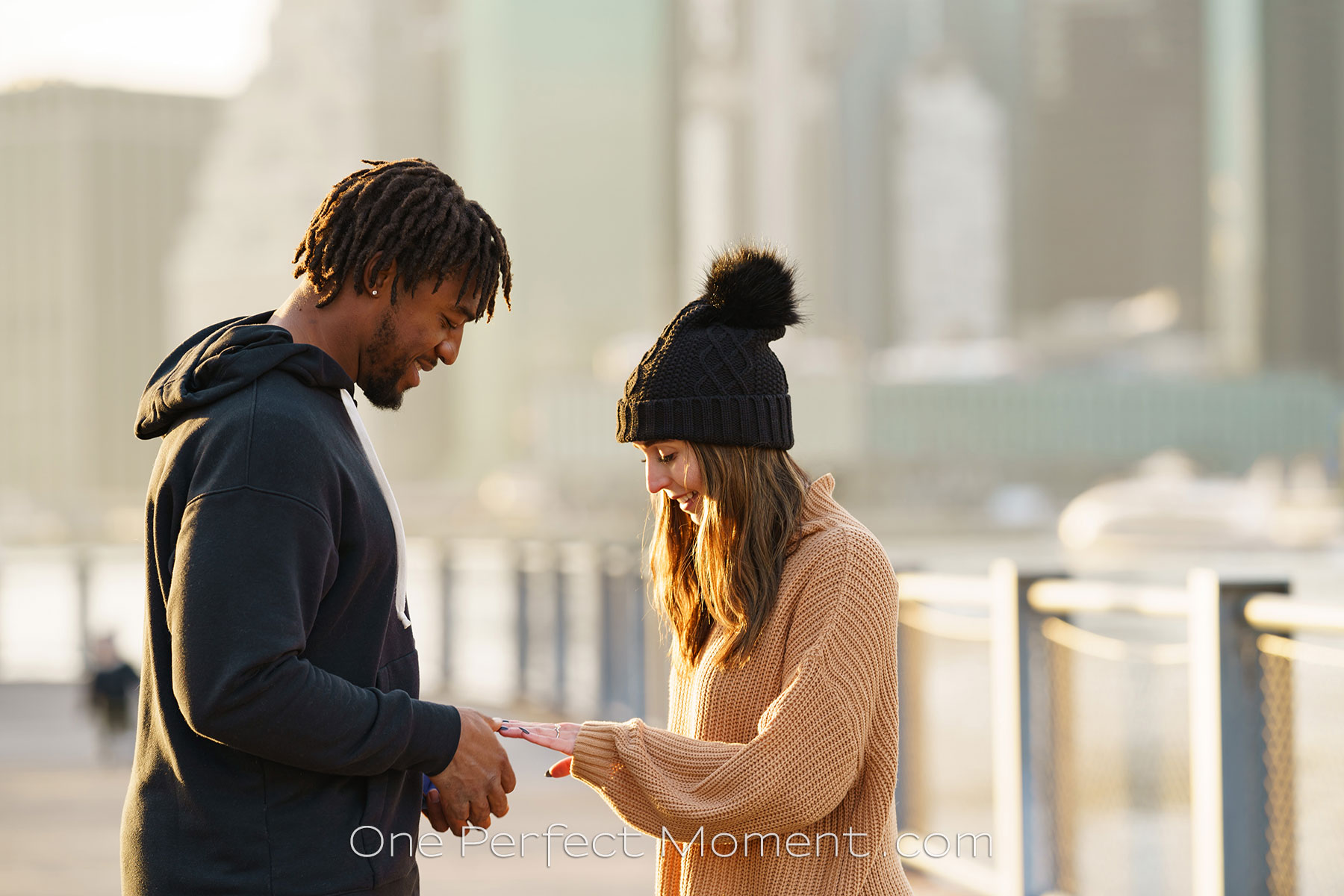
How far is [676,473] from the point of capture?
254 centimetres

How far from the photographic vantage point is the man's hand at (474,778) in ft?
7.54

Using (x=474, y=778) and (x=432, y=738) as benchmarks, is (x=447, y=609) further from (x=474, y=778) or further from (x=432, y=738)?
(x=432, y=738)

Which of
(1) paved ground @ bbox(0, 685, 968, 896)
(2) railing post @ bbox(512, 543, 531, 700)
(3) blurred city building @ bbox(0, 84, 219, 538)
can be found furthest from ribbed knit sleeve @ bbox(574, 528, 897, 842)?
(3) blurred city building @ bbox(0, 84, 219, 538)

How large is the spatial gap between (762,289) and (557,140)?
13426 cm

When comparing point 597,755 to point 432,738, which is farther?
point 597,755

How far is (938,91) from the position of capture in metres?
153

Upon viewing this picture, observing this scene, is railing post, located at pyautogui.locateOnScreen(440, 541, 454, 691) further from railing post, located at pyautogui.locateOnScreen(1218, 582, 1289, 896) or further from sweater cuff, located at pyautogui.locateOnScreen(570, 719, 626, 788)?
sweater cuff, located at pyautogui.locateOnScreen(570, 719, 626, 788)

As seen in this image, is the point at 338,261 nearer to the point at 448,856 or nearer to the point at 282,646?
the point at 282,646

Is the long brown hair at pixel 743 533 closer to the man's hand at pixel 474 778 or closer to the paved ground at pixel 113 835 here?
the man's hand at pixel 474 778

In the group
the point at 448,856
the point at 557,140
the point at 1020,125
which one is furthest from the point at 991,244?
the point at 448,856

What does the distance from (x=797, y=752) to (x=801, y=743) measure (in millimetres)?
16

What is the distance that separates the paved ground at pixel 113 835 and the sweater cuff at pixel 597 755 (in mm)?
1755

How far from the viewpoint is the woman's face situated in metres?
2.52

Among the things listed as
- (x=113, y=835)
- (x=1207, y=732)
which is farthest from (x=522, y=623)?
(x=1207, y=732)
